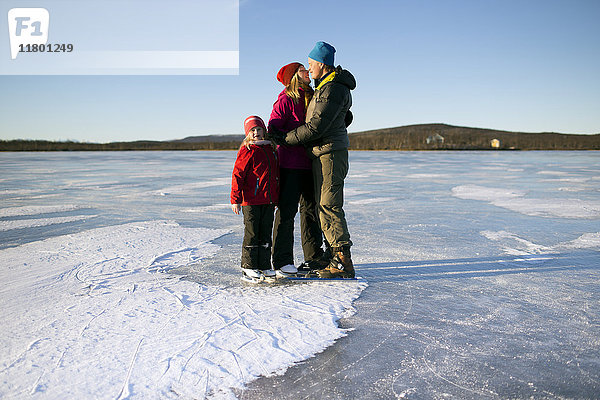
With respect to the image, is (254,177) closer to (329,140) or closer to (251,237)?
(251,237)

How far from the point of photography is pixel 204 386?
6.49 ft

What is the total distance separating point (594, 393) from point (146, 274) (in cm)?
294

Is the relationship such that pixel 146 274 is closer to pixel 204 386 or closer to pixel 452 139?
pixel 204 386

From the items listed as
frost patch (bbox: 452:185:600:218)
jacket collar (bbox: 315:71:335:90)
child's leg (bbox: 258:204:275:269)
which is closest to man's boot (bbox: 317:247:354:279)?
child's leg (bbox: 258:204:275:269)

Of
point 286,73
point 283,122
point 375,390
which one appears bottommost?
point 375,390

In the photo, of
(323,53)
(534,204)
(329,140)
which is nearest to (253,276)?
(329,140)

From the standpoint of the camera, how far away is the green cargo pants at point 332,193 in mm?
3471

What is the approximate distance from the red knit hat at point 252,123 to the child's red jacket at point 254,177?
140mm

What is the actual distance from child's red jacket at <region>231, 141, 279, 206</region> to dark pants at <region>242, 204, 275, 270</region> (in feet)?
0.24

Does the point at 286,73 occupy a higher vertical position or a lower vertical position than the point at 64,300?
higher

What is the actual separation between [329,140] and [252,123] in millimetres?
590

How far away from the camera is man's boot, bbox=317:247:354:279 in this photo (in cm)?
351

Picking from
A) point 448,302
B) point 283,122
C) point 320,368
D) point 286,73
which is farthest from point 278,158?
point 320,368

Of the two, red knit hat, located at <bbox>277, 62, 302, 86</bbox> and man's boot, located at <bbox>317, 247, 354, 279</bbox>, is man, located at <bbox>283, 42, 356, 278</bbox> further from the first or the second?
red knit hat, located at <bbox>277, 62, 302, 86</bbox>
